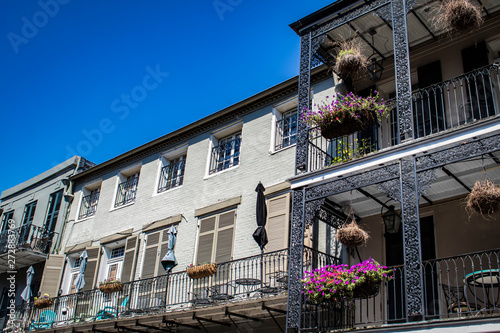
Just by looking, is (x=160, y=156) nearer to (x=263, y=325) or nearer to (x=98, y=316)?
(x=98, y=316)

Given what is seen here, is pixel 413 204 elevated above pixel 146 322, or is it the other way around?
pixel 413 204

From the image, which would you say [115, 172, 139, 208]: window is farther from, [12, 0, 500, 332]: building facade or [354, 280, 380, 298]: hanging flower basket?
[354, 280, 380, 298]: hanging flower basket

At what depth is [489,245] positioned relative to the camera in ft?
33.0

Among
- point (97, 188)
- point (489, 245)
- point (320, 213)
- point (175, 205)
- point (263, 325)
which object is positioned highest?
point (97, 188)

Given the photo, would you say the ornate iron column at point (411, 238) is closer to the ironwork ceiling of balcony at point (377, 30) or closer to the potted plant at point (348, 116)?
the potted plant at point (348, 116)

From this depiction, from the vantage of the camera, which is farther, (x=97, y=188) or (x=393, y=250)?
(x=97, y=188)

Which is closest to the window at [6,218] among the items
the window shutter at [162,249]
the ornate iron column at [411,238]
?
the window shutter at [162,249]

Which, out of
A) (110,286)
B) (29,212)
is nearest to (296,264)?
(110,286)

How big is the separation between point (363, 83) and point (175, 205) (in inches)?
259

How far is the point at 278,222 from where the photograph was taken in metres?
12.9

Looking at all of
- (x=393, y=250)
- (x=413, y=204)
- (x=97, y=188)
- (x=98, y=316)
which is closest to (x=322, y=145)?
(x=393, y=250)

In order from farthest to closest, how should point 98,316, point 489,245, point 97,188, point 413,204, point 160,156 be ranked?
point 97,188
point 160,156
point 98,316
point 489,245
point 413,204

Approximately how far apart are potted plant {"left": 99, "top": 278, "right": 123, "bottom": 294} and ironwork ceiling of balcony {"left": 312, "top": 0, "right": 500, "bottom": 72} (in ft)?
27.2

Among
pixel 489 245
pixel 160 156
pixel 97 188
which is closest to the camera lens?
pixel 489 245
